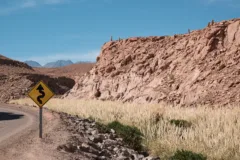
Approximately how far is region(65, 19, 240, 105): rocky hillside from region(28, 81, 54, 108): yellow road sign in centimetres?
1395

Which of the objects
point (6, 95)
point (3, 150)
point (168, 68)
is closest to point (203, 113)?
point (3, 150)

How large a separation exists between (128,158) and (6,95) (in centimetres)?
5583

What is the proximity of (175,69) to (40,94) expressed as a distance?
2010cm

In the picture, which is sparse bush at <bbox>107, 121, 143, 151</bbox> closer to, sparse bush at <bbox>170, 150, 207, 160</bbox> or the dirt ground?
the dirt ground

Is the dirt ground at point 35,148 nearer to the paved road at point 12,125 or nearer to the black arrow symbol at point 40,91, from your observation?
the paved road at point 12,125

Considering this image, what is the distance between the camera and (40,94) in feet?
44.0

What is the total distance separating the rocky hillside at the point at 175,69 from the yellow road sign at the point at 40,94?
13.9 metres

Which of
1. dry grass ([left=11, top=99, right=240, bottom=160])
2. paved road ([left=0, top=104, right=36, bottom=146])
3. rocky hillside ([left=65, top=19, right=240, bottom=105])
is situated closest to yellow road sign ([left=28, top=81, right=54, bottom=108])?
paved road ([left=0, top=104, right=36, bottom=146])

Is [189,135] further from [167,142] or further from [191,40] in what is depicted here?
[191,40]

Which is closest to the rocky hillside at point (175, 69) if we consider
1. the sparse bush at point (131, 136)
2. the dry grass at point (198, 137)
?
the dry grass at point (198, 137)

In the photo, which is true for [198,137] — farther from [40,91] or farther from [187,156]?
[40,91]

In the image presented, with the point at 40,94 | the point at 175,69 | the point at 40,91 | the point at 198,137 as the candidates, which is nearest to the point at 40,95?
the point at 40,94

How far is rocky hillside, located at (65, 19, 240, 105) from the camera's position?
2628 cm

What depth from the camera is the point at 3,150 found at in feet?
35.2
